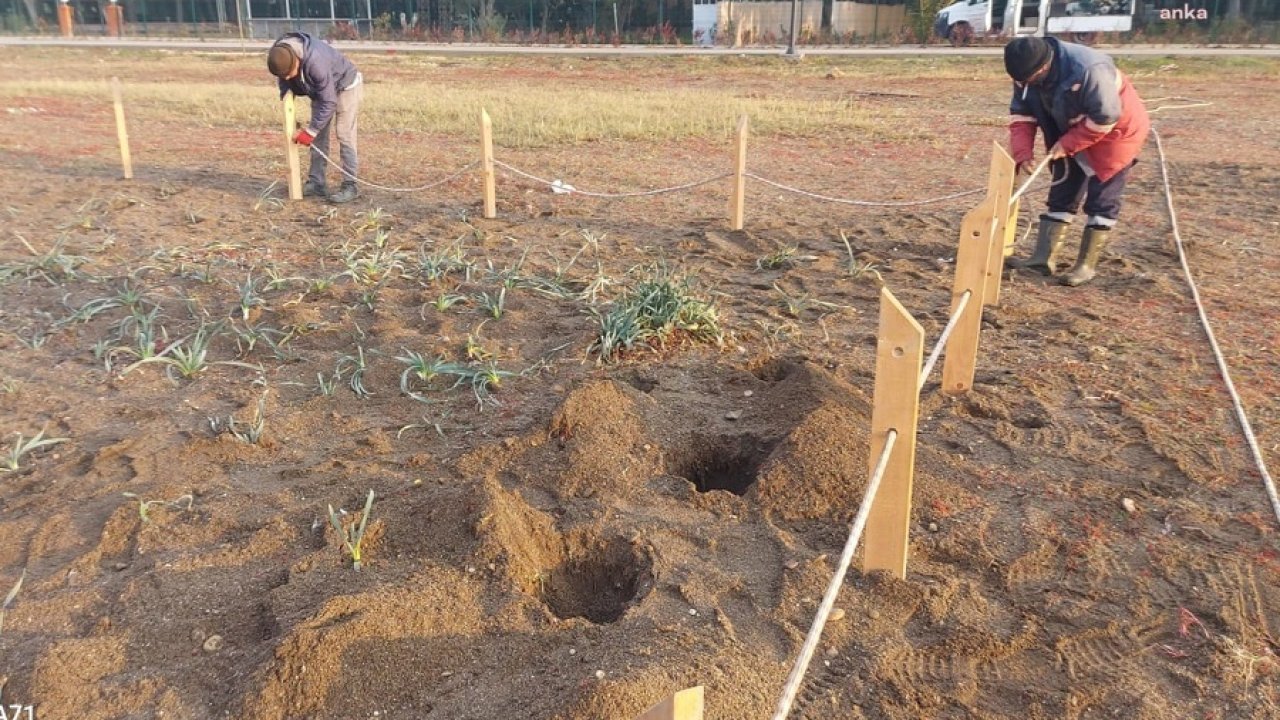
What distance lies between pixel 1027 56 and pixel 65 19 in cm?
4487

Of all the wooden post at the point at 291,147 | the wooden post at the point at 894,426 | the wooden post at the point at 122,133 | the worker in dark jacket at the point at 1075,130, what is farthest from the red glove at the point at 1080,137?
the wooden post at the point at 122,133

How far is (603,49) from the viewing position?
33.2 m

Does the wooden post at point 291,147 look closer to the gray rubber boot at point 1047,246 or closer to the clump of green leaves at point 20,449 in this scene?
the clump of green leaves at point 20,449

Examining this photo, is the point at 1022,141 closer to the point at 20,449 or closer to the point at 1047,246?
the point at 1047,246

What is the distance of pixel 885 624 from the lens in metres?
2.88

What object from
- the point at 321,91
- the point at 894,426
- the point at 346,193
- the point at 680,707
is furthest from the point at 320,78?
the point at 680,707

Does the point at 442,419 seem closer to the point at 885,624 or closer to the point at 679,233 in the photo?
the point at 885,624

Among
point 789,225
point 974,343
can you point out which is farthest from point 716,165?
point 974,343

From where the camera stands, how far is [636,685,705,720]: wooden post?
4.59 ft

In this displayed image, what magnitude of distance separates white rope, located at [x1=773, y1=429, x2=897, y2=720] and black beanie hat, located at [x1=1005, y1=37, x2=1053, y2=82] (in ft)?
11.6

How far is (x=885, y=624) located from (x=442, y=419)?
2.25 meters

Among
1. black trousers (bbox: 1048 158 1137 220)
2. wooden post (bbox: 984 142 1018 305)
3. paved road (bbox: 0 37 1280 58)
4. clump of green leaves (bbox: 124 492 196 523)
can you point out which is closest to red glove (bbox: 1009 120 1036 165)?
black trousers (bbox: 1048 158 1137 220)

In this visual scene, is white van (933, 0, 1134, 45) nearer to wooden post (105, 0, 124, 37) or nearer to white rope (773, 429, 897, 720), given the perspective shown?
white rope (773, 429, 897, 720)

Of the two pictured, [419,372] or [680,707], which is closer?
[680,707]
